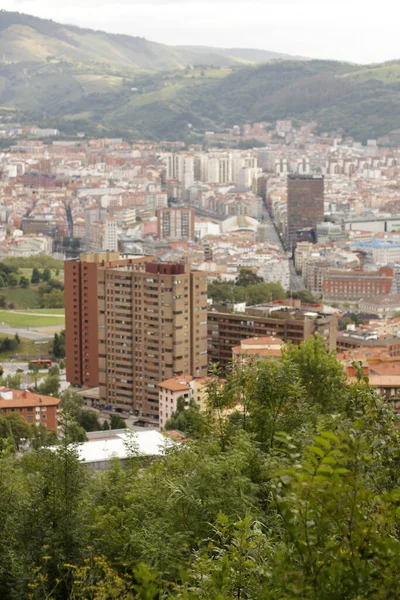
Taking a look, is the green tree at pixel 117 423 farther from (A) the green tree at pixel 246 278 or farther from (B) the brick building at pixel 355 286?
(B) the brick building at pixel 355 286

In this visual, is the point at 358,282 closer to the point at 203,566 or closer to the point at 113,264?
the point at 113,264

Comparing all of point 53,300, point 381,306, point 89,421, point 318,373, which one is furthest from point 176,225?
point 318,373

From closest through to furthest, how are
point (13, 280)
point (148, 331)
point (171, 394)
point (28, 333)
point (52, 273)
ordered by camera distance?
1. point (171, 394)
2. point (148, 331)
3. point (28, 333)
4. point (13, 280)
5. point (52, 273)

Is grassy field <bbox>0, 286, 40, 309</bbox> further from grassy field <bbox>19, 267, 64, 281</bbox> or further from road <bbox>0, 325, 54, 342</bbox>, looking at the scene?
road <bbox>0, 325, 54, 342</bbox>

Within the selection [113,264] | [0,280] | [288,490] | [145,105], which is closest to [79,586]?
[288,490]

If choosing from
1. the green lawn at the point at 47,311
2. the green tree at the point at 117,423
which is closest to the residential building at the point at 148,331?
the green tree at the point at 117,423

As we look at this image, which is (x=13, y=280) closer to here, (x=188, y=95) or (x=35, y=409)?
(x=35, y=409)
